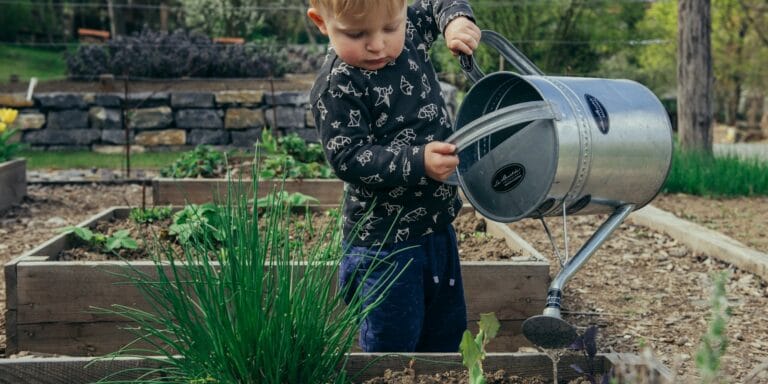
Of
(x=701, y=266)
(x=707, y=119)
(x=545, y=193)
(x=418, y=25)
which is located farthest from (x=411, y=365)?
(x=707, y=119)

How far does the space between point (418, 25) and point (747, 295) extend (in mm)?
2149

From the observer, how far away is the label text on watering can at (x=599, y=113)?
1778mm

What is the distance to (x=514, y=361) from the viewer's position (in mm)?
1899

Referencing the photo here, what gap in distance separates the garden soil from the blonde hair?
1.00 m

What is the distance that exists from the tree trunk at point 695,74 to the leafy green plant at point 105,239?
5289 mm

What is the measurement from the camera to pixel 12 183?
231 inches

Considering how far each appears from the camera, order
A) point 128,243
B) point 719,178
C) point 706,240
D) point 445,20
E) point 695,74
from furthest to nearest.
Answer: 1. point 695,74
2. point 719,178
3. point 706,240
4. point 128,243
5. point 445,20

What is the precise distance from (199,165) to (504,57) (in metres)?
3.54

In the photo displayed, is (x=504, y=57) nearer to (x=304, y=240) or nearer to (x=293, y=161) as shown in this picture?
(x=304, y=240)

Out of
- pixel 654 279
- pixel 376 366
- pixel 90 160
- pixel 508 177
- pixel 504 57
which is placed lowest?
pixel 90 160

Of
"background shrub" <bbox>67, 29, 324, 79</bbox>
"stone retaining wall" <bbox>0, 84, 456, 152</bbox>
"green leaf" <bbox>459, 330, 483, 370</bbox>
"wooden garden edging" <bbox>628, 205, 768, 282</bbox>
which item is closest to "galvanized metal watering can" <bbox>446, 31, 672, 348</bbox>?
"green leaf" <bbox>459, 330, 483, 370</bbox>

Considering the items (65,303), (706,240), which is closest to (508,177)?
(65,303)

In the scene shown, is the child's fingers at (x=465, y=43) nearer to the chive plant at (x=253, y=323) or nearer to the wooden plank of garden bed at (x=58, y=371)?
the chive plant at (x=253, y=323)

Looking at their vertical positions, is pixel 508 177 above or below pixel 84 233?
above
